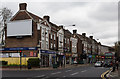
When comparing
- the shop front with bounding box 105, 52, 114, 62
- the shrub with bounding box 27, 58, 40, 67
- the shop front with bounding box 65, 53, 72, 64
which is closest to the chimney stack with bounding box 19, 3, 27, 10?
the shrub with bounding box 27, 58, 40, 67

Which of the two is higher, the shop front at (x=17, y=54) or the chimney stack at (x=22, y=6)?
the chimney stack at (x=22, y=6)

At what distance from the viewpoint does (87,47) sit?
298 feet

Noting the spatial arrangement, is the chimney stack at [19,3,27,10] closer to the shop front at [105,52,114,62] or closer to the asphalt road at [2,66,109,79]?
the asphalt road at [2,66,109,79]

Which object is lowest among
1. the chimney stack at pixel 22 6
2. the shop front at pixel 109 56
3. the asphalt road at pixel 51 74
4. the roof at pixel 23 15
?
the asphalt road at pixel 51 74

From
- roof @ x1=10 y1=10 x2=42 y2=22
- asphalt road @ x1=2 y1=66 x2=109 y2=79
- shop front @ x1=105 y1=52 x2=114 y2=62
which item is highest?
roof @ x1=10 y1=10 x2=42 y2=22

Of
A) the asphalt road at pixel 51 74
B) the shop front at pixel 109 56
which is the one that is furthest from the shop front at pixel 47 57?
the asphalt road at pixel 51 74

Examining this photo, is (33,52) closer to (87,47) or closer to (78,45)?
(78,45)

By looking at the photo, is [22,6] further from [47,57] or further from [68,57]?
[68,57]

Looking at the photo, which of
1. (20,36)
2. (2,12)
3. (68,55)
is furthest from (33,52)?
(68,55)

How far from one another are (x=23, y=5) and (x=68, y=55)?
1012 inches

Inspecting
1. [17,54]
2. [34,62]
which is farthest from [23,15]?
[34,62]

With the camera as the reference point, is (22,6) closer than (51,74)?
No

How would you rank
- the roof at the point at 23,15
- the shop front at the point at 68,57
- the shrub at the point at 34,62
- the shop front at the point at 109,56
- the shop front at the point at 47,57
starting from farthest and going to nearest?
the shop front at the point at 68,57
the roof at the point at 23,15
the shop front at the point at 47,57
the shop front at the point at 109,56
the shrub at the point at 34,62

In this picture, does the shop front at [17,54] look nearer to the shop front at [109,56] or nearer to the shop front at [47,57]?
the shop front at [47,57]
